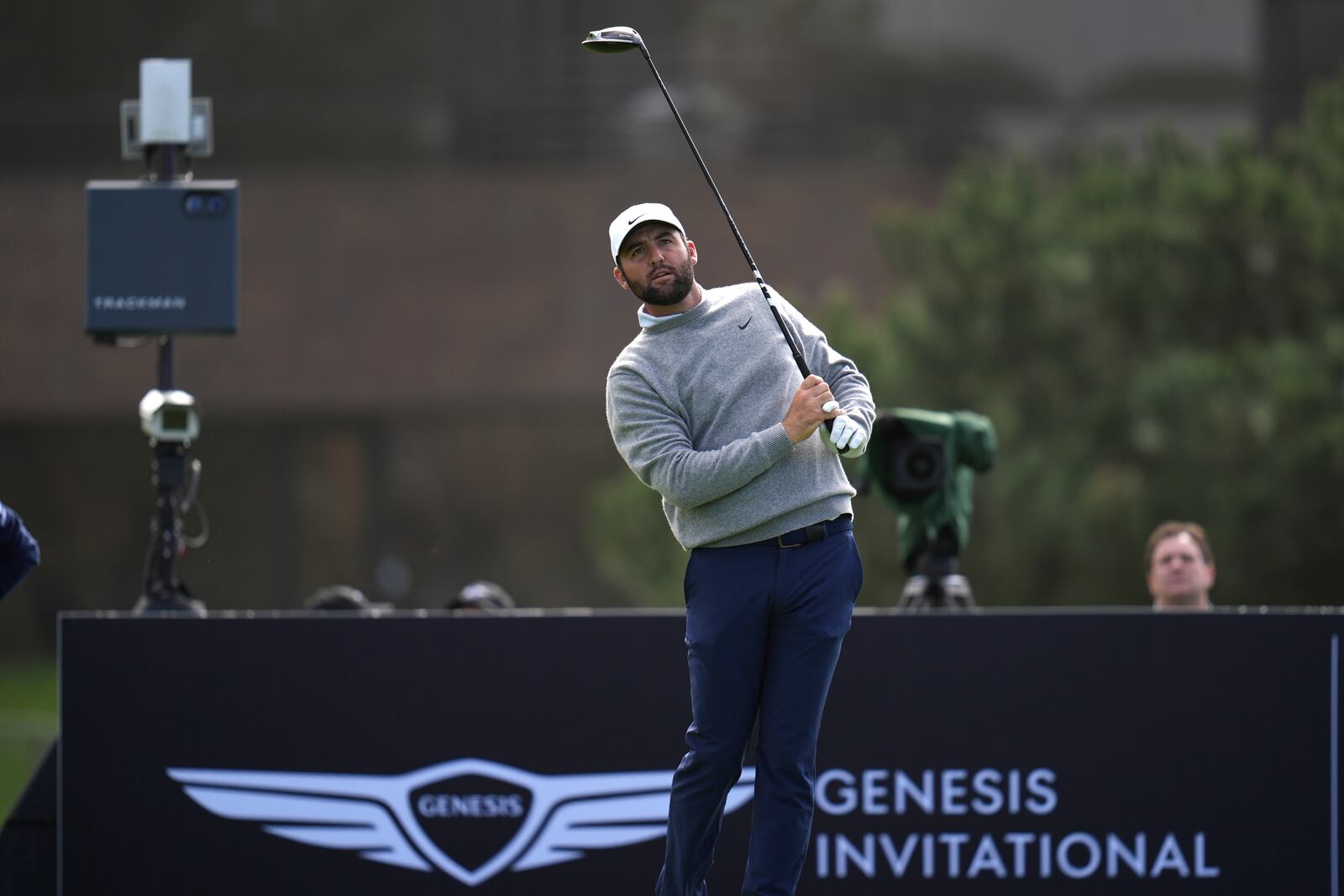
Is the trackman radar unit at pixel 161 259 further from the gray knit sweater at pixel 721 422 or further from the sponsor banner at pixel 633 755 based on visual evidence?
the gray knit sweater at pixel 721 422

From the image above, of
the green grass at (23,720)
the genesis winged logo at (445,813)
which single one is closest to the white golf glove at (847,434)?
the genesis winged logo at (445,813)

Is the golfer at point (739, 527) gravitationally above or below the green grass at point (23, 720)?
below

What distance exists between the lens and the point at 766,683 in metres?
4.20

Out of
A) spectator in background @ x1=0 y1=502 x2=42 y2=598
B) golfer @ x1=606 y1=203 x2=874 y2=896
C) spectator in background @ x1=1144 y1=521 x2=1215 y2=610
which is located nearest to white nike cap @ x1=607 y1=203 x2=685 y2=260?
golfer @ x1=606 y1=203 x2=874 y2=896

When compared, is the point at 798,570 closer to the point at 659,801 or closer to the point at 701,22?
the point at 659,801

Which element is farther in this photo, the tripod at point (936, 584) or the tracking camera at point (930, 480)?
the tripod at point (936, 584)

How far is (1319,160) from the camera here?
1014cm

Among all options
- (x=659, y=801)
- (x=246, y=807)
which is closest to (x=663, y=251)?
(x=659, y=801)

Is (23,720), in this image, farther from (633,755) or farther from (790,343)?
(790,343)

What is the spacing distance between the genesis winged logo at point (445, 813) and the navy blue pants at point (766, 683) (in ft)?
3.09

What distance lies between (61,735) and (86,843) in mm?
313

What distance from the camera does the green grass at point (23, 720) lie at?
1020cm

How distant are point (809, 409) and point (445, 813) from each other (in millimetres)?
1836

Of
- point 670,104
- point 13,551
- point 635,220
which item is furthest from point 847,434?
point 13,551
